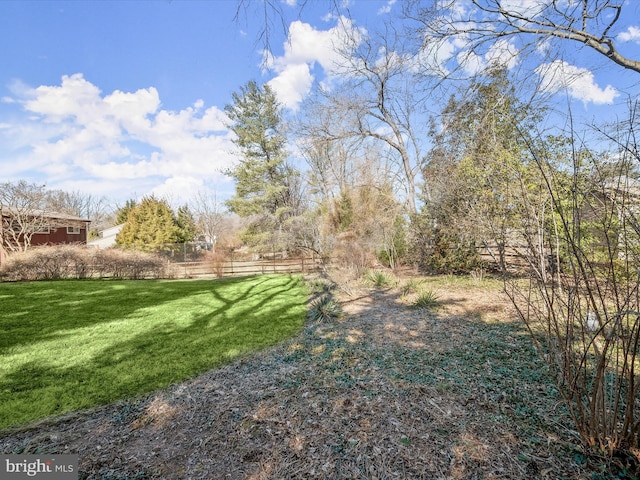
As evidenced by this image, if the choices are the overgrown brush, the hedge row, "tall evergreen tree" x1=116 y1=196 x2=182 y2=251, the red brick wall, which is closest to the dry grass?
the overgrown brush

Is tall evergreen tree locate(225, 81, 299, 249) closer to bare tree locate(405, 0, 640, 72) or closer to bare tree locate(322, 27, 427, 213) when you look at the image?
bare tree locate(322, 27, 427, 213)

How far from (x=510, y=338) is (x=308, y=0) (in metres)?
4.24

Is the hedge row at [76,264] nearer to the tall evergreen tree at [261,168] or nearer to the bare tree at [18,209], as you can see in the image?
the bare tree at [18,209]

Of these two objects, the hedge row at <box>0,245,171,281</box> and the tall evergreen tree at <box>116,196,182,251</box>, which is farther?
the tall evergreen tree at <box>116,196,182,251</box>

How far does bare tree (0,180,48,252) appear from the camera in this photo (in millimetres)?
12352

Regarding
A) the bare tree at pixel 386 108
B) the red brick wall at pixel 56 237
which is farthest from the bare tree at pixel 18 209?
the bare tree at pixel 386 108

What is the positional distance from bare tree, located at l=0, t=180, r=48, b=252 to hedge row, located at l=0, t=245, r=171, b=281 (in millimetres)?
3115

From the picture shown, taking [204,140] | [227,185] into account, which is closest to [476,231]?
[204,140]

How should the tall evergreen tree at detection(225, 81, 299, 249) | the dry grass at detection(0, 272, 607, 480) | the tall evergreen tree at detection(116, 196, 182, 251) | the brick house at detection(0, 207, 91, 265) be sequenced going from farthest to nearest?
the tall evergreen tree at detection(116, 196, 182, 251)
the tall evergreen tree at detection(225, 81, 299, 249)
the brick house at detection(0, 207, 91, 265)
the dry grass at detection(0, 272, 607, 480)

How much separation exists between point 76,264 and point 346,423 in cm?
1297

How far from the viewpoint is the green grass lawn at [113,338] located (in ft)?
9.37

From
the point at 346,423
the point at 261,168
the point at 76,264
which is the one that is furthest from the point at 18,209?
the point at 346,423

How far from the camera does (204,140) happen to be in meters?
13.4

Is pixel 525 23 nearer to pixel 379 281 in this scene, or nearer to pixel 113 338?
pixel 379 281
